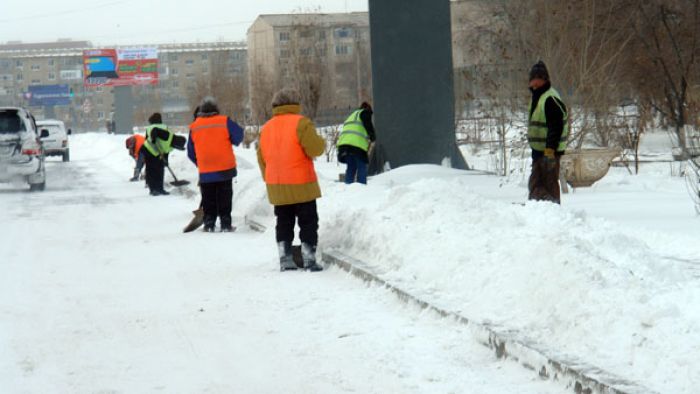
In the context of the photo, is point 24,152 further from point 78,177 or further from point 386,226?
point 386,226

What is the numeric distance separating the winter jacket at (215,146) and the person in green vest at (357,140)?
327 centimetres

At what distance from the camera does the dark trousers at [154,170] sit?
69.4 feet

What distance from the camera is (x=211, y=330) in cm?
729

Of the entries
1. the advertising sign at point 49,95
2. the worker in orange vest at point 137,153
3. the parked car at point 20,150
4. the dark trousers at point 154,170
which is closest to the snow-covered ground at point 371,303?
the dark trousers at point 154,170

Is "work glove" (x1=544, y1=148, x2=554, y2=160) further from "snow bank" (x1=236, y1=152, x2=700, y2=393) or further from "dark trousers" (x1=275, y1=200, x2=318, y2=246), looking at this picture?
"dark trousers" (x1=275, y1=200, x2=318, y2=246)

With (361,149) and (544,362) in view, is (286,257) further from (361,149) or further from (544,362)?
(361,149)

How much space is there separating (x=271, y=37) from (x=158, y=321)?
11863 cm

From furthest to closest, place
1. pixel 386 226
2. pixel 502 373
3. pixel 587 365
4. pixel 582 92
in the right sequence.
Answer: pixel 582 92 < pixel 386 226 < pixel 502 373 < pixel 587 365

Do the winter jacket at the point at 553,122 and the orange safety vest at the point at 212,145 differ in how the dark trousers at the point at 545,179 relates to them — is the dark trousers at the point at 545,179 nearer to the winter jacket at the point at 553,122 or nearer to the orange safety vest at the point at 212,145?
the winter jacket at the point at 553,122

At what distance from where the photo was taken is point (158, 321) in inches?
302

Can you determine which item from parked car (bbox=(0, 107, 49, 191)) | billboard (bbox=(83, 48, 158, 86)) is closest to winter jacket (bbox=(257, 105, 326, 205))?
parked car (bbox=(0, 107, 49, 191))

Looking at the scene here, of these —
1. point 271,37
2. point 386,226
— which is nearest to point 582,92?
point 386,226

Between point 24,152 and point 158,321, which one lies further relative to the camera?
point 24,152

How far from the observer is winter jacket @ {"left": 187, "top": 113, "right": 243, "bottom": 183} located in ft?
45.2
